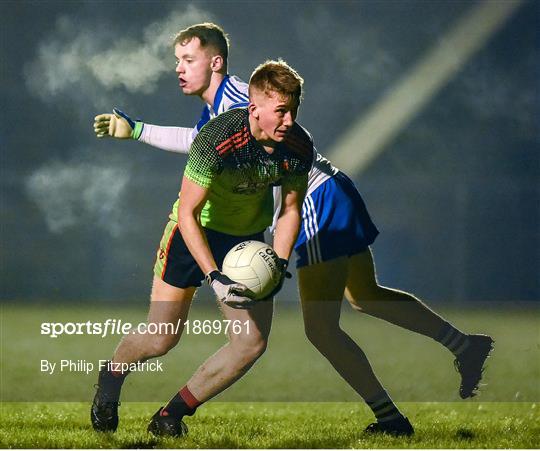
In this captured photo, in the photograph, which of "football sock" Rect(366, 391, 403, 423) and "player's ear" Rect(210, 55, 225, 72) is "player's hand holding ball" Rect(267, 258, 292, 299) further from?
"player's ear" Rect(210, 55, 225, 72)

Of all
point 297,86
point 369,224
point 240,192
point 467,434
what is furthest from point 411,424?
point 297,86

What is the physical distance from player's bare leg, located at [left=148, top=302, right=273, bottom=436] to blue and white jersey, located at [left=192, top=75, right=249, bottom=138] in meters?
1.41

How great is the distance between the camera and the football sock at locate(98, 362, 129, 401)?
7348mm

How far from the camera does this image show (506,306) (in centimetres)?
1189

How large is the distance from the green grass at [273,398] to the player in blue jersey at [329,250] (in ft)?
1.84

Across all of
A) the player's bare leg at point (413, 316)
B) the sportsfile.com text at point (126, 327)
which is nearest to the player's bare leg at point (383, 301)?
the player's bare leg at point (413, 316)

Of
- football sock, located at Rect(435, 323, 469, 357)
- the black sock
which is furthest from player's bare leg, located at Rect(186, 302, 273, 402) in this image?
football sock, located at Rect(435, 323, 469, 357)

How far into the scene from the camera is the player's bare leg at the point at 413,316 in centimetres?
748

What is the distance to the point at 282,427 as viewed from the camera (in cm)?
776

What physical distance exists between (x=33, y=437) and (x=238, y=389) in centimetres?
229

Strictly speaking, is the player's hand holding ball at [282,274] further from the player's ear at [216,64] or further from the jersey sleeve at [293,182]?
the player's ear at [216,64]

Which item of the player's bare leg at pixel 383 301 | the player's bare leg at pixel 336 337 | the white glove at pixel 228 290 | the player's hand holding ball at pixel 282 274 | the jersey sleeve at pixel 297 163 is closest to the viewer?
the white glove at pixel 228 290

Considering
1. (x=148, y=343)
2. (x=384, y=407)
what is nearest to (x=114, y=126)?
(x=148, y=343)

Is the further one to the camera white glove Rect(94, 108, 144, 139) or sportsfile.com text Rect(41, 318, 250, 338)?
white glove Rect(94, 108, 144, 139)
